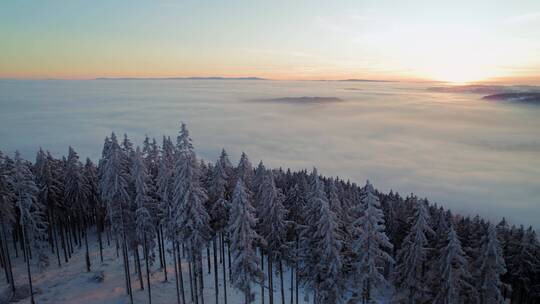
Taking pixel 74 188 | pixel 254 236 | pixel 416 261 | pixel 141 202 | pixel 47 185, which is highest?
pixel 141 202

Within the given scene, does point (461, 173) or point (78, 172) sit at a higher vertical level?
point (78, 172)

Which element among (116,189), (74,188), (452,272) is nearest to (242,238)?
(116,189)

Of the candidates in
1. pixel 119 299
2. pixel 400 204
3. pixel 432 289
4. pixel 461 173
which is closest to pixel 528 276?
pixel 432 289

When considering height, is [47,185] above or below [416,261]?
above

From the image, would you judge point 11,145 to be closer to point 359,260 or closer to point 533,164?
point 359,260

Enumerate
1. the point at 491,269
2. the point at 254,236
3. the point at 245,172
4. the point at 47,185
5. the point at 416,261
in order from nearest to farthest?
the point at 254,236 < the point at 416,261 < the point at 491,269 < the point at 245,172 < the point at 47,185

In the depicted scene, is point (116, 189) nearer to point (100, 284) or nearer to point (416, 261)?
point (100, 284)
